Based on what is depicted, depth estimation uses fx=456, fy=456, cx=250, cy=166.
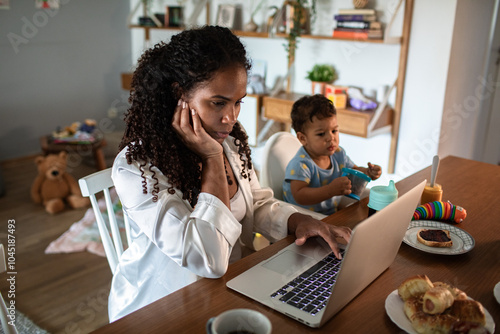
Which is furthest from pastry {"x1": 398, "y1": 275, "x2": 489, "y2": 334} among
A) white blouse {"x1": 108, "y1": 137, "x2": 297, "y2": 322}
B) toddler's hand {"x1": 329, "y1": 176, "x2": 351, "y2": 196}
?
toddler's hand {"x1": 329, "y1": 176, "x2": 351, "y2": 196}

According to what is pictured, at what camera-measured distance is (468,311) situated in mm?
817

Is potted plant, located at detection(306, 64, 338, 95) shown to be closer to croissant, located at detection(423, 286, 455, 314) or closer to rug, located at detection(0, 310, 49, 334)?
rug, located at detection(0, 310, 49, 334)

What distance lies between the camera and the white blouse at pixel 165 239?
108 centimetres

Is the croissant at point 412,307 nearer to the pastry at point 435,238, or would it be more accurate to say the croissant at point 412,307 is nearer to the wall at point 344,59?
the pastry at point 435,238

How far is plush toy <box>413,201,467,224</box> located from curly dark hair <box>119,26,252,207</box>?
674mm

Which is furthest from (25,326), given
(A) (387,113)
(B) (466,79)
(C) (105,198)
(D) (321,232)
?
(B) (466,79)

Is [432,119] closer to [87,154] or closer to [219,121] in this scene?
[219,121]

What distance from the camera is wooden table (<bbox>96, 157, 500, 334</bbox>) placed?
2.84 ft

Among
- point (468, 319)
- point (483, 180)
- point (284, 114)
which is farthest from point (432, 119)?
point (468, 319)

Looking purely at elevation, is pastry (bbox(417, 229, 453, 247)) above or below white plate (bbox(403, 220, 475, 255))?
above

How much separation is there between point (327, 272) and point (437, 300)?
0.95ft

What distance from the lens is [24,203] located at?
339 centimetres

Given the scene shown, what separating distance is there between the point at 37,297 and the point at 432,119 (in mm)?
2568

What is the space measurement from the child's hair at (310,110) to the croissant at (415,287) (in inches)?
39.7
